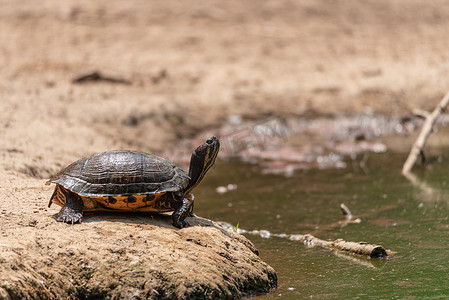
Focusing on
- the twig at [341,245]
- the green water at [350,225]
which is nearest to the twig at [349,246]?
the twig at [341,245]

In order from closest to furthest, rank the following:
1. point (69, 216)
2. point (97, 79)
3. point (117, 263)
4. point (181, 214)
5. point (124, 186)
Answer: point (117, 263)
point (69, 216)
point (124, 186)
point (181, 214)
point (97, 79)

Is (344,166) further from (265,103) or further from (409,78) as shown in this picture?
(409,78)

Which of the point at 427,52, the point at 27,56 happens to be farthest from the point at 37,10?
the point at 427,52

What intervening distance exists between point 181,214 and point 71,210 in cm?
102

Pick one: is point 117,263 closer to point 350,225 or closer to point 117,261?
point 117,261

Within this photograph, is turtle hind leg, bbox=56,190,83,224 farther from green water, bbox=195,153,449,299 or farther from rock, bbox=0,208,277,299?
green water, bbox=195,153,449,299

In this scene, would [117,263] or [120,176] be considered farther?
[120,176]

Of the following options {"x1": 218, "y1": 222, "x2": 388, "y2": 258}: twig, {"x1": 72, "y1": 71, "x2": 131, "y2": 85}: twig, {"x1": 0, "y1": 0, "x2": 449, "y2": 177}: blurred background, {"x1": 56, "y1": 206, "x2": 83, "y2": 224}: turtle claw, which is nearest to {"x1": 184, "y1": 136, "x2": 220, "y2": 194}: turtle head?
{"x1": 218, "y1": 222, "x2": 388, "y2": 258}: twig

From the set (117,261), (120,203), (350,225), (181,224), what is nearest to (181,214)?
(181,224)

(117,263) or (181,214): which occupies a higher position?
(117,263)

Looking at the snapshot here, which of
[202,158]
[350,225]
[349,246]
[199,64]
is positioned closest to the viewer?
[202,158]

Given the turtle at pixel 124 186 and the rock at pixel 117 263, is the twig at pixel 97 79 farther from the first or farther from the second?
the rock at pixel 117 263

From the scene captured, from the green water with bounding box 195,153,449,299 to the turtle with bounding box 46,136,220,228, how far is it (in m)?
1.32

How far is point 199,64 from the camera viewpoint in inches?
667
